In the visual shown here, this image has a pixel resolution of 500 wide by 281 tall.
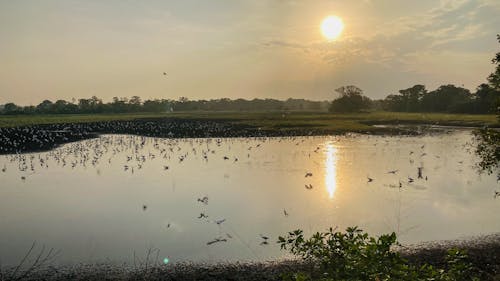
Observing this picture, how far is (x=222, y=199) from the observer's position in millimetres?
31469

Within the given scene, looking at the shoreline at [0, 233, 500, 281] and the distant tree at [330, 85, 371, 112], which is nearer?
the shoreline at [0, 233, 500, 281]

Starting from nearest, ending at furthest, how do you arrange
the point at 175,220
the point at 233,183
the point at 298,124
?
the point at 175,220
the point at 233,183
the point at 298,124

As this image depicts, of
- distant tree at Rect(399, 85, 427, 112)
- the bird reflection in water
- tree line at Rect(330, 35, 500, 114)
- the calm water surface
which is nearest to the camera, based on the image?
the calm water surface

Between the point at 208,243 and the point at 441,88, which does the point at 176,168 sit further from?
the point at 441,88

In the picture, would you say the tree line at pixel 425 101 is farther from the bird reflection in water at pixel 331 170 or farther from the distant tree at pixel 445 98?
the bird reflection in water at pixel 331 170

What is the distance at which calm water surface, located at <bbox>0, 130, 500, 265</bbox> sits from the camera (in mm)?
22734

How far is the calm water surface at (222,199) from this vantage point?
74.6 ft

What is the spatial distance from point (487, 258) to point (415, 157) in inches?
1285

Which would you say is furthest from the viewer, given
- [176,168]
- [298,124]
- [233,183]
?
[298,124]

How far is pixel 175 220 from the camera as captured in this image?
86.3 ft

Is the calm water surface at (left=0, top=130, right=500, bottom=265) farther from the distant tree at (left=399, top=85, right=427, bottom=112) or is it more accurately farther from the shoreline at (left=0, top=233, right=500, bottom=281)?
the distant tree at (left=399, top=85, right=427, bottom=112)

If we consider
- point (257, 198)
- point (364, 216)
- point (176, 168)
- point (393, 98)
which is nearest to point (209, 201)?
point (257, 198)

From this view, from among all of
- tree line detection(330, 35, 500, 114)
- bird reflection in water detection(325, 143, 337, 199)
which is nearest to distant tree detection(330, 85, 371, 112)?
tree line detection(330, 35, 500, 114)

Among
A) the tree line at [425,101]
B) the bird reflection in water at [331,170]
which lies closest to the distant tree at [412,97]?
the tree line at [425,101]
